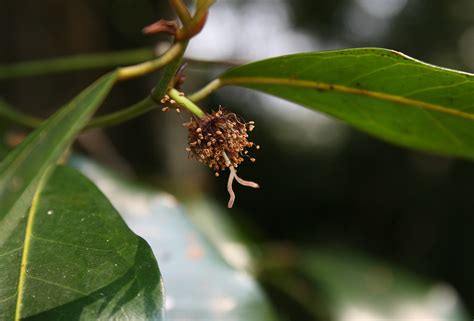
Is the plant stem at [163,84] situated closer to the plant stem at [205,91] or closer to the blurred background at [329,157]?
the plant stem at [205,91]

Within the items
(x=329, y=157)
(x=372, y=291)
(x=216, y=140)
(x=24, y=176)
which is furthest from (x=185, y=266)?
(x=329, y=157)

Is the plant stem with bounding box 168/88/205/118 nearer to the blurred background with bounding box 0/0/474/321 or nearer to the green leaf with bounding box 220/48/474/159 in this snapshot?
the green leaf with bounding box 220/48/474/159

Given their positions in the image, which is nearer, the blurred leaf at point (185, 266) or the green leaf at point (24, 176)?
the green leaf at point (24, 176)

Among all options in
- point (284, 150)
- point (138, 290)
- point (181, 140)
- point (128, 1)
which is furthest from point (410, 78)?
point (284, 150)

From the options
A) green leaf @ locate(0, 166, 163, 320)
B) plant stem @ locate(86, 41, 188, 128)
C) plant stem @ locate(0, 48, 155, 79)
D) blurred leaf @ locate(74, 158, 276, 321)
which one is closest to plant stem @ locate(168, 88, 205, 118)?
plant stem @ locate(86, 41, 188, 128)

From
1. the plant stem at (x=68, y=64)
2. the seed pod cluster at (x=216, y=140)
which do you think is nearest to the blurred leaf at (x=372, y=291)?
the plant stem at (x=68, y=64)

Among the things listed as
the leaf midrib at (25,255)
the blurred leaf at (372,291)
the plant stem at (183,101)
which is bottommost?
the leaf midrib at (25,255)
